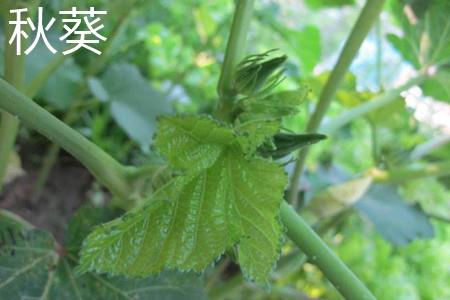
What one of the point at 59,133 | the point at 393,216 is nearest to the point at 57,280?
the point at 59,133

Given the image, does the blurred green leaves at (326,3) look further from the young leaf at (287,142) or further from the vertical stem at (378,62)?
the young leaf at (287,142)

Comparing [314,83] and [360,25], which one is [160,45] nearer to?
[314,83]

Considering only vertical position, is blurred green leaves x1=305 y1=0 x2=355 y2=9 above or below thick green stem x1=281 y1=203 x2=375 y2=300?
above

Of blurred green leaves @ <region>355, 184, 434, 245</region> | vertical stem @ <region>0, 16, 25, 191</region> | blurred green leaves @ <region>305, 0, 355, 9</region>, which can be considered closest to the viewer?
vertical stem @ <region>0, 16, 25, 191</region>

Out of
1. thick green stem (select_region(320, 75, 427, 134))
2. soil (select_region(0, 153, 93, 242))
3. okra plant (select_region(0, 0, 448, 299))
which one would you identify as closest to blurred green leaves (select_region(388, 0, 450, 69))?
thick green stem (select_region(320, 75, 427, 134))

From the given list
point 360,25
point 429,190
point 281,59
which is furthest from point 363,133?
point 281,59

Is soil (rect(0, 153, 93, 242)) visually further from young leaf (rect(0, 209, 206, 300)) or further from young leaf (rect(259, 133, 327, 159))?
young leaf (rect(259, 133, 327, 159))

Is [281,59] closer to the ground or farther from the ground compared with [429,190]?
farther from the ground
